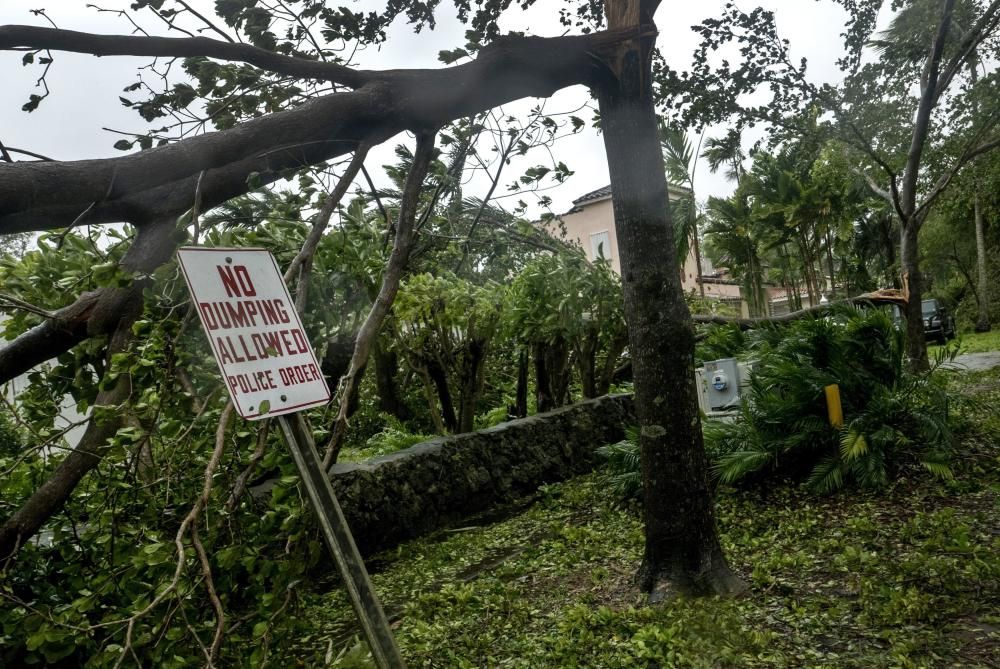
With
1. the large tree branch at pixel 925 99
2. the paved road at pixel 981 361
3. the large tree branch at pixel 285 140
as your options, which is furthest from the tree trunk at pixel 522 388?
the paved road at pixel 981 361

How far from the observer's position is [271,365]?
262 centimetres

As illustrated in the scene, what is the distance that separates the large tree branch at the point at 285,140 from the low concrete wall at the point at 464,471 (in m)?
3.71

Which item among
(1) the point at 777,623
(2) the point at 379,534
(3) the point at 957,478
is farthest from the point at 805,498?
(2) the point at 379,534

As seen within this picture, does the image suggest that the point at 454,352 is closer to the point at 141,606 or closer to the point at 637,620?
the point at 637,620

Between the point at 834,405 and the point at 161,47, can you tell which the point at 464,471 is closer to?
the point at 834,405

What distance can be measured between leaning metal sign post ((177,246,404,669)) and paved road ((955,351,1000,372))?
1665 cm

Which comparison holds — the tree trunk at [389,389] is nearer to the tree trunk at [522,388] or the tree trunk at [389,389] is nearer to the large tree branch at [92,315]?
the tree trunk at [522,388]

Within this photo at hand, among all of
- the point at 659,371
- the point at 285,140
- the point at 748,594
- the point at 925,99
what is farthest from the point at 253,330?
the point at 925,99

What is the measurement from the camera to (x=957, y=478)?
20.5 ft

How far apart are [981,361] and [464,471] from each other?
15451 mm

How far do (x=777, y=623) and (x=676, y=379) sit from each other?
1446 mm

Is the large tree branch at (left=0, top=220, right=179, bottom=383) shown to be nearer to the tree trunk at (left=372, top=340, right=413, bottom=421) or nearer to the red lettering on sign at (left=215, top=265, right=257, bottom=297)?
the red lettering on sign at (left=215, top=265, right=257, bottom=297)

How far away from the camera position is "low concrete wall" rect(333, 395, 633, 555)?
732 centimetres

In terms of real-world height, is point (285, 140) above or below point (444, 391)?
above
